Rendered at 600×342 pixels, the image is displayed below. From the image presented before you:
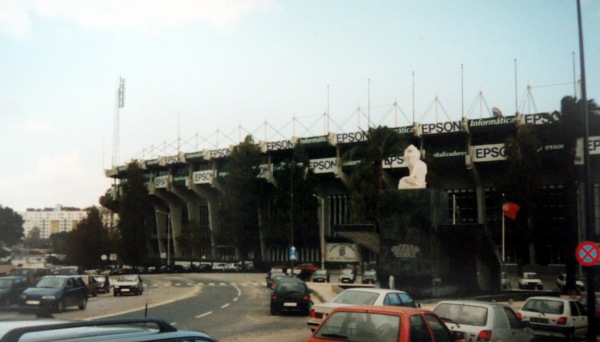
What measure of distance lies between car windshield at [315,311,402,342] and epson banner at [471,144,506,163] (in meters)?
59.4

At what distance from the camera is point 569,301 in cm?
1916

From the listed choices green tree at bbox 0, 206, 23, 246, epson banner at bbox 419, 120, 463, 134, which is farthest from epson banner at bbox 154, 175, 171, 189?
epson banner at bbox 419, 120, 463, 134

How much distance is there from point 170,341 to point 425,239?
97.2 feet

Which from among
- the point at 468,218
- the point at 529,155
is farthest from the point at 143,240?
the point at 529,155

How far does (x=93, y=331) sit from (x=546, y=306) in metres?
17.6

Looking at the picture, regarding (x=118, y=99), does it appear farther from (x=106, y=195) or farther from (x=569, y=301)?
(x=569, y=301)

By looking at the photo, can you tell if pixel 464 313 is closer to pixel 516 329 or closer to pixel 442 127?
pixel 516 329

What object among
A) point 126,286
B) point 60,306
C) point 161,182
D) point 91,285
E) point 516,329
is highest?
point 161,182

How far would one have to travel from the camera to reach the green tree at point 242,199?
82250mm

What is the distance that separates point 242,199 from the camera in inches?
3250

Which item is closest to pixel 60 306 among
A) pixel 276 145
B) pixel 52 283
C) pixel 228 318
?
pixel 52 283

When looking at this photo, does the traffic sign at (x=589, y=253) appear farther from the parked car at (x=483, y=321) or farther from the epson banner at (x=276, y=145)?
the epson banner at (x=276, y=145)

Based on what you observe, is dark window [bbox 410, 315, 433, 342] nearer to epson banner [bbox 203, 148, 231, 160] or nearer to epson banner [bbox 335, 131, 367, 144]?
epson banner [bbox 335, 131, 367, 144]

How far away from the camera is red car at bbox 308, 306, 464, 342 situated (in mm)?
8633
